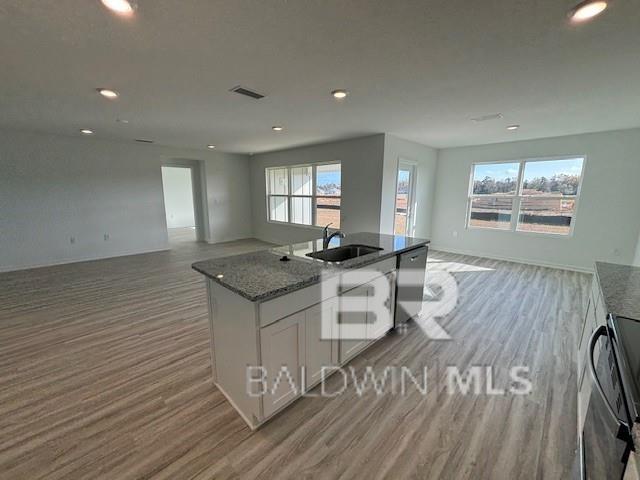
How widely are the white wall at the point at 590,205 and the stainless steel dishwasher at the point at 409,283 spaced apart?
3847 mm

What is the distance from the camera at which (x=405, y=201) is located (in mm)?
5766

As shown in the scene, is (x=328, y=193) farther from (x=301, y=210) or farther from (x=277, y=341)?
(x=277, y=341)

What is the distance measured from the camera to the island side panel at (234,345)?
5.01 feet

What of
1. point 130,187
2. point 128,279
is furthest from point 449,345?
point 130,187

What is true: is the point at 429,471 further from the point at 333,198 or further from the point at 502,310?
the point at 333,198

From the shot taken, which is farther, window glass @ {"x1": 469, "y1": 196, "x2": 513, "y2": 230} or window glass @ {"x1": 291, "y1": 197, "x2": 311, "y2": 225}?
Result: window glass @ {"x1": 291, "y1": 197, "x2": 311, "y2": 225}

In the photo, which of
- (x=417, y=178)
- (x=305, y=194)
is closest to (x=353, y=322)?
(x=417, y=178)

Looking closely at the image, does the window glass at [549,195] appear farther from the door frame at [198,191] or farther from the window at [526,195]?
the door frame at [198,191]

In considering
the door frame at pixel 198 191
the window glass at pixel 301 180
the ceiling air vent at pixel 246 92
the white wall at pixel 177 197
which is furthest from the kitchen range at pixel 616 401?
the white wall at pixel 177 197

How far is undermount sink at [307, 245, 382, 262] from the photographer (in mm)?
2510

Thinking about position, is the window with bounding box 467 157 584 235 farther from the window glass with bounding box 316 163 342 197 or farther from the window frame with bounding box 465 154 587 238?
the window glass with bounding box 316 163 342 197

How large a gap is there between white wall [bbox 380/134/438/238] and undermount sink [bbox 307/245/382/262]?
7.56 ft

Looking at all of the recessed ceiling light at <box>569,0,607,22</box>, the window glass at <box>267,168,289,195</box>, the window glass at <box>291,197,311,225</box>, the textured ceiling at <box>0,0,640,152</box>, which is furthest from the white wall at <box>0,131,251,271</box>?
the recessed ceiling light at <box>569,0,607,22</box>

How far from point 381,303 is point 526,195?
4752 mm
